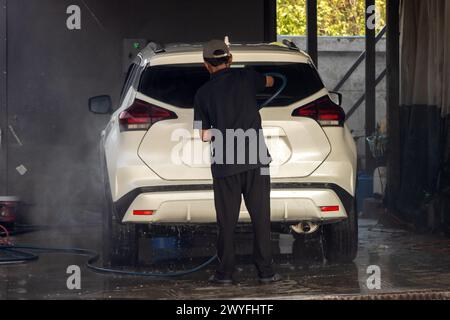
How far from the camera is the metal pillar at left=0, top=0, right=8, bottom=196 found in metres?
14.1

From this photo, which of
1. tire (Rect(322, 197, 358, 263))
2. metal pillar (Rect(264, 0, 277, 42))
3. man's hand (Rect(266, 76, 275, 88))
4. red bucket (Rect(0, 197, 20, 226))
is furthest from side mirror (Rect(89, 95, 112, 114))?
metal pillar (Rect(264, 0, 277, 42))

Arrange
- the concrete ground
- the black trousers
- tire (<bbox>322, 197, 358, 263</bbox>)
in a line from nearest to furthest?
the concrete ground < the black trousers < tire (<bbox>322, 197, 358, 263</bbox>)

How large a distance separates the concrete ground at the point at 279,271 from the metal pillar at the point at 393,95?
6.06 feet

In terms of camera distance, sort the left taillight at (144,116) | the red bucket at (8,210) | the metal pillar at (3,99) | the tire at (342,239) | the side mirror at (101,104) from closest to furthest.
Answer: the left taillight at (144,116) → the tire at (342,239) → the side mirror at (101,104) → the red bucket at (8,210) → the metal pillar at (3,99)

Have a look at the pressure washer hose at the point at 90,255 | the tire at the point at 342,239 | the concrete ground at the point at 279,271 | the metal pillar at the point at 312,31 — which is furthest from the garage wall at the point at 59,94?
the tire at the point at 342,239

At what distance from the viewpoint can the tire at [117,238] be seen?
357 inches

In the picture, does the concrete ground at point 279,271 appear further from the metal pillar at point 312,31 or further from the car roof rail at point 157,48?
the metal pillar at point 312,31

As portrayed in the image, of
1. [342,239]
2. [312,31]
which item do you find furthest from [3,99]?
[342,239]

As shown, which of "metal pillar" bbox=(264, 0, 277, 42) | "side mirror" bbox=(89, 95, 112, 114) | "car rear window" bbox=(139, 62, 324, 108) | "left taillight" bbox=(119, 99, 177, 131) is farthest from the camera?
"metal pillar" bbox=(264, 0, 277, 42)

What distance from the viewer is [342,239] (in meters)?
9.40

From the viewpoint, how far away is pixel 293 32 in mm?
27203

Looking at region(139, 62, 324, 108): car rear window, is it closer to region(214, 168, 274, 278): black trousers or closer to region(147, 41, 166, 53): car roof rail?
region(147, 41, 166, 53): car roof rail

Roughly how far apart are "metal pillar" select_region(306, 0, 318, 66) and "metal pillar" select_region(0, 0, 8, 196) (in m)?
Result: 4.31

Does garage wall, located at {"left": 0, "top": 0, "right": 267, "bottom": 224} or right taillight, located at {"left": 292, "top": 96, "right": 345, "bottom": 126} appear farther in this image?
garage wall, located at {"left": 0, "top": 0, "right": 267, "bottom": 224}
